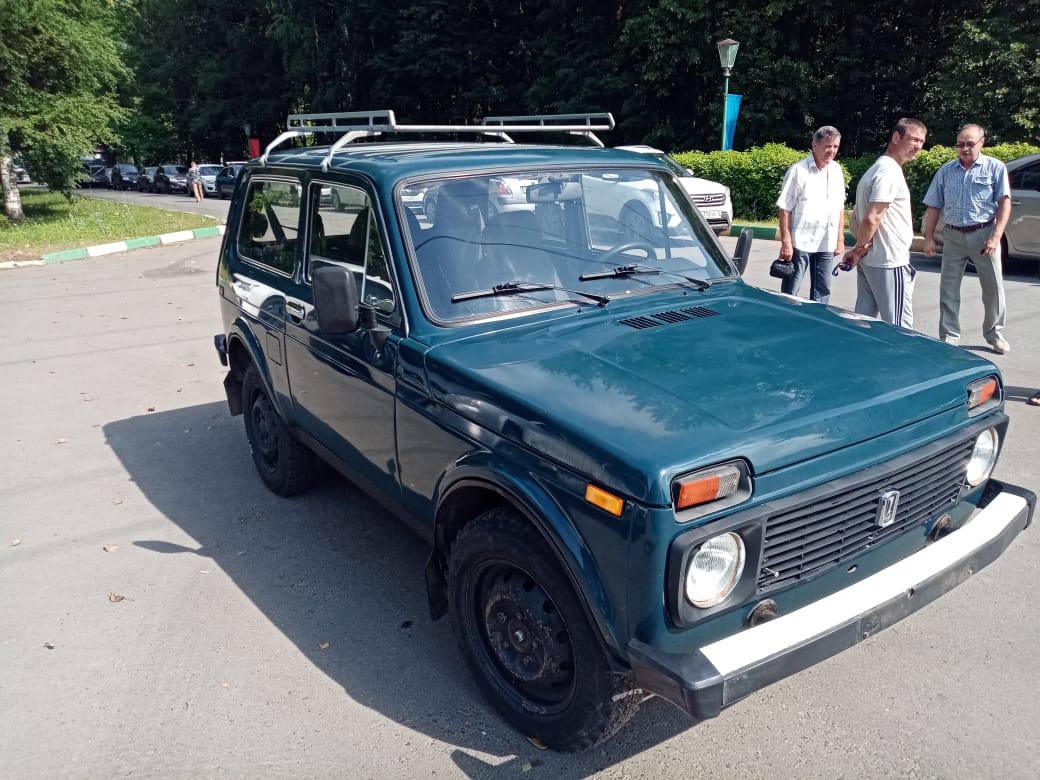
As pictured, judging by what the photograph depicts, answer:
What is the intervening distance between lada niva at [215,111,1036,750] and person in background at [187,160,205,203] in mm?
32406

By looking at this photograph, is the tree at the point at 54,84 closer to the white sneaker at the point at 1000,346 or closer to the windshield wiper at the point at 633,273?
the windshield wiper at the point at 633,273

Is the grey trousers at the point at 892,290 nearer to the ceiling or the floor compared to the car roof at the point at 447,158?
nearer to the floor

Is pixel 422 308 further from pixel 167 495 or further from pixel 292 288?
pixel 167 495

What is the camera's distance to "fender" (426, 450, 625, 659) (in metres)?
2.38

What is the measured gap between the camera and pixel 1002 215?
677cm

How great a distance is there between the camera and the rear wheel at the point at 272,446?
482cm

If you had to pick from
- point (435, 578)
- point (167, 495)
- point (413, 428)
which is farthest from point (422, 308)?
point (167, 495)

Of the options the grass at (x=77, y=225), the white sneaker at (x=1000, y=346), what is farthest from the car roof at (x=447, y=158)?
the grass at (x=77, y=225)

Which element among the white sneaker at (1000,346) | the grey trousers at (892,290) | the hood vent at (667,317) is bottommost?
the white sneaker at (1000,346)

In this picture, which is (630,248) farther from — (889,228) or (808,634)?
(889,228)

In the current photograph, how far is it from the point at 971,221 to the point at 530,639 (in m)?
6.01

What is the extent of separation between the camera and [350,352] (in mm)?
3602

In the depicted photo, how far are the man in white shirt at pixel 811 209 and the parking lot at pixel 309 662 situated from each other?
192 centimetres

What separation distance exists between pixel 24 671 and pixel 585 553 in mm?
2622
